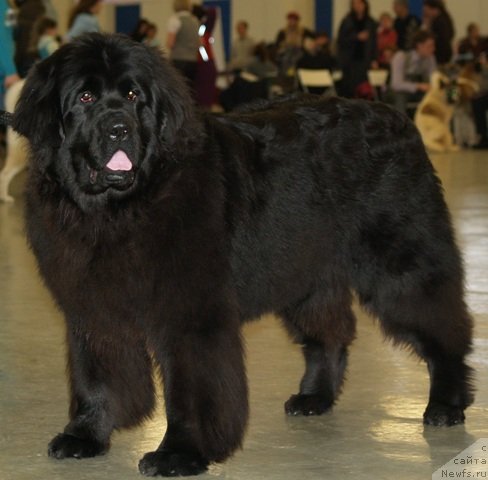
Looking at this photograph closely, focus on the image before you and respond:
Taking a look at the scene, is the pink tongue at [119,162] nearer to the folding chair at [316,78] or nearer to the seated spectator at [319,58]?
the folding chair at [316,78]

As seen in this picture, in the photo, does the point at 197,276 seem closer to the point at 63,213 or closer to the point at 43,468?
the point at 63,213

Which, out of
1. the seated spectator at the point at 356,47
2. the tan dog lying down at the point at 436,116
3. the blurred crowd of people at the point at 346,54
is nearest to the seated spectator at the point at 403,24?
the blurred crowd of people at the point at 346,54

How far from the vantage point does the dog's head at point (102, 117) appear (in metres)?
3.15

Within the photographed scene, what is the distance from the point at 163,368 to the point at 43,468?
1.53 ft

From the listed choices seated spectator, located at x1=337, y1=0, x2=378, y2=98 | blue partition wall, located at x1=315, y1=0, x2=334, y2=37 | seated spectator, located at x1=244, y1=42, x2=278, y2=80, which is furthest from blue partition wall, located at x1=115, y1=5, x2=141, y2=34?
seated spectator, located at x1=337, y1=0, x2=378, y2=98

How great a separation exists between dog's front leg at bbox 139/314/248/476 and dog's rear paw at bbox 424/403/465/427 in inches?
32.0

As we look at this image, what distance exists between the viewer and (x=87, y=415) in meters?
3.46

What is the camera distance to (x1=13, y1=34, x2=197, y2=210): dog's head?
10.3 feet

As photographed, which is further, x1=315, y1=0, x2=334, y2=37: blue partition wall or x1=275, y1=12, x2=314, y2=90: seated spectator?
x1=315, y1=0, x2=334, y2=37: blue partition wall

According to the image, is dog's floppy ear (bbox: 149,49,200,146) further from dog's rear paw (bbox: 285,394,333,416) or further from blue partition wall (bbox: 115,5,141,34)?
blue partition wall (bbox: 115,5,141,34)

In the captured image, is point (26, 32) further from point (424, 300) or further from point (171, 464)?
point (171, 464)

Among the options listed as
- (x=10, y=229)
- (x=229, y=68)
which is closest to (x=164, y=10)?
(x=229, y=68)

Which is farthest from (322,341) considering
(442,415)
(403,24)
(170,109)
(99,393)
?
(403,24)

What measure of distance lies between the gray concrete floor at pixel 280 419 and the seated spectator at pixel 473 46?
1344 cm
